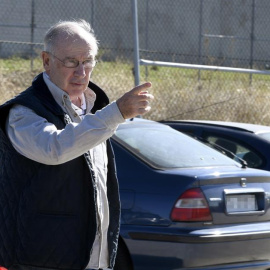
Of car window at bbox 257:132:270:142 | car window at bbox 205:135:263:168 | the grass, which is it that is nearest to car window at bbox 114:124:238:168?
car window at bbox 205:135:263:168

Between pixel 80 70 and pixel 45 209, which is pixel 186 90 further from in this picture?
pixel 45 209

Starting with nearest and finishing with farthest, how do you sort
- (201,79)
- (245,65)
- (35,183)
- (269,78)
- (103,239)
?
(35,183), (103,239), (201,79), (269,78), (245,65)

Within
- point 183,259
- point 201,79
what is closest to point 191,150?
point 183,259

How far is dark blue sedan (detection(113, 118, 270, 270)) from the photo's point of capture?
5.43m

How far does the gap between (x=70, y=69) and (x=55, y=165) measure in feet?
1.31

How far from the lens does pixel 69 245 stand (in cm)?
292

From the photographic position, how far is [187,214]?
217 inches

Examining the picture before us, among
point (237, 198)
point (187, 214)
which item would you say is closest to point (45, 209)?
point (187, 214)

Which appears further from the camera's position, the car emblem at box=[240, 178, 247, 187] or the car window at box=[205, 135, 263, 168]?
the car window at box=[205, 135, 263, 168]

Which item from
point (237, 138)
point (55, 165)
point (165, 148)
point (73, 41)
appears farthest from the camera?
point (237, 138)

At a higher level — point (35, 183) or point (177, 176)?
point (35, 183)

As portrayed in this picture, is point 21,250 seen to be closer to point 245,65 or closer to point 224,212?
point 224,212

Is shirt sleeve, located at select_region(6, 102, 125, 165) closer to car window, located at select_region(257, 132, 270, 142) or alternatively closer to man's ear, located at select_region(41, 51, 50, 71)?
man's ear, located at select_region(41, 51, 50, 71)

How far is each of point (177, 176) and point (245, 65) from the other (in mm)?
13242
